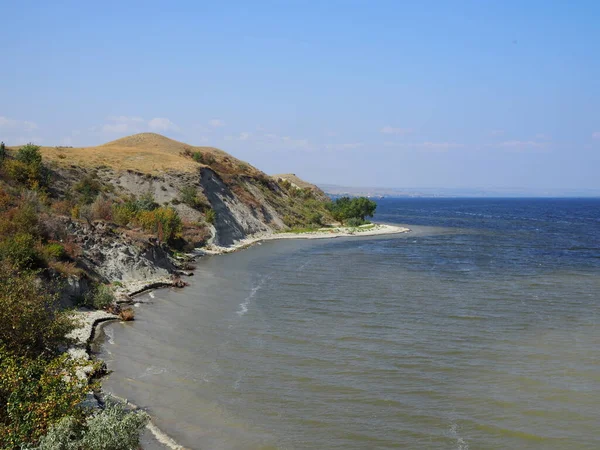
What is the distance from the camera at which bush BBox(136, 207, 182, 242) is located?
42.2 metres

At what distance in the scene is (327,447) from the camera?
12.4 meters

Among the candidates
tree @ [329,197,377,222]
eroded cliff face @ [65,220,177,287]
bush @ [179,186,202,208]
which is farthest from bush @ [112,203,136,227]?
tree @ [329,197,377,222]

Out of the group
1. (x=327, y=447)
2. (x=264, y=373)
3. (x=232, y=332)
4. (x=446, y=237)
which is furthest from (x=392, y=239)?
(x=327, y=447)

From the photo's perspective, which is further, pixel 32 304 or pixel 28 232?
pixel 28 232

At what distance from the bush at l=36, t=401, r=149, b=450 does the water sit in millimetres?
2659

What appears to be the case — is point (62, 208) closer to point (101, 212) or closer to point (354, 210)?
point (101, 212)

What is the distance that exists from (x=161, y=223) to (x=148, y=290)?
14.8 metres

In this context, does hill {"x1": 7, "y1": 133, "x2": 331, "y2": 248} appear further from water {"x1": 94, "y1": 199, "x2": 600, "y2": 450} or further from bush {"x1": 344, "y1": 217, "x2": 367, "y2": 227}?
water {"x1": 94, "y1": 199, "x2": 600, "y2": 450}

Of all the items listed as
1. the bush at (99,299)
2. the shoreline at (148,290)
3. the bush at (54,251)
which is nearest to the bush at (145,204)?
the shoreline at (148,290)

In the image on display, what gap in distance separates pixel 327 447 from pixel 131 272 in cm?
2251

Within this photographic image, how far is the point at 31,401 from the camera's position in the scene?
10.5 meters

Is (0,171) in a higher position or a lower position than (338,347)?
higher

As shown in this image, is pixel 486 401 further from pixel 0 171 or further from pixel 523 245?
pixel 523 245

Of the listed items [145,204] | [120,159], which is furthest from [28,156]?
[120,159]
